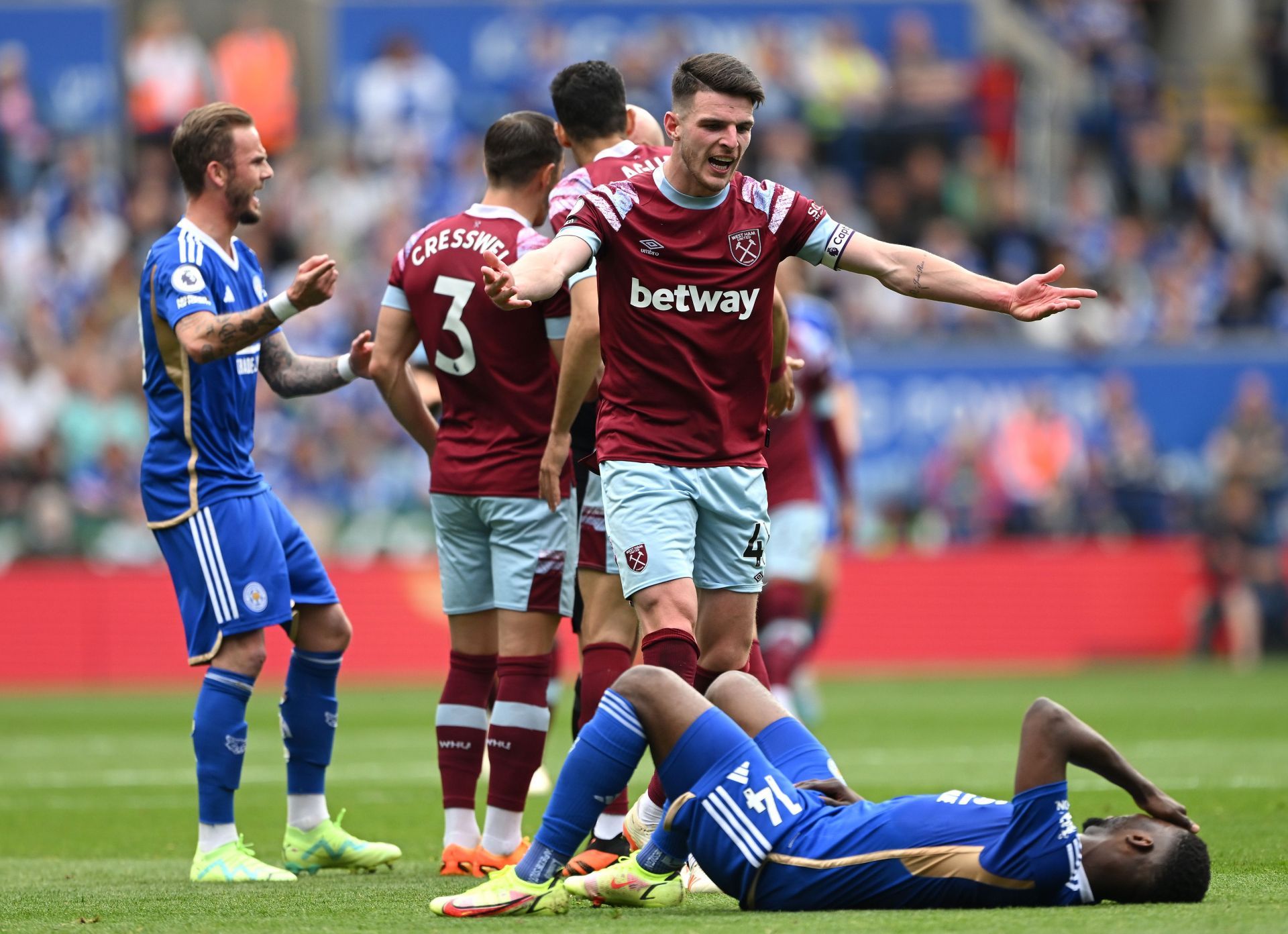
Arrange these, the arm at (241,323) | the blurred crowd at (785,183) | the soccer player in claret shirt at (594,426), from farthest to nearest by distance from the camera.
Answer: the blurred crowd at (785,183)
the arm at (241,323)
the soccer player in claret shirt at (594,426)

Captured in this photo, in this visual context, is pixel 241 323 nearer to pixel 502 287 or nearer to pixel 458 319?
pixel 458 319

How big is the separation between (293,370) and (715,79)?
7.89 ft

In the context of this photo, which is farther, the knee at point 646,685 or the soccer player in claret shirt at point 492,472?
the soccer player in claret shirt at point 492,472

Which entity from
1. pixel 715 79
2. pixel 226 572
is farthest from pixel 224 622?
pixel 715 79

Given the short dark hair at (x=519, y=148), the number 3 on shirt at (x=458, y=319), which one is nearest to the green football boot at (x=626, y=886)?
the number 3 on shirt at (x=458, y=319)

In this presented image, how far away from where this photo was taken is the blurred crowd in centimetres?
1848

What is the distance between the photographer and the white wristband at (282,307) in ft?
21.9

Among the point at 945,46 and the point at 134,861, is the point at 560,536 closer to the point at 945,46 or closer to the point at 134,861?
the point at 134,861

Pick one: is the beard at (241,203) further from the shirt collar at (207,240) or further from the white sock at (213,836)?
the white sock at (213,836)

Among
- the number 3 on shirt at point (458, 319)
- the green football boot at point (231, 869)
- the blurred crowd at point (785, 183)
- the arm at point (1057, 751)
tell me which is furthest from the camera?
the blurred crowd at point (785, 183)

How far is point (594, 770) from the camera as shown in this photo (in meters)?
5.22

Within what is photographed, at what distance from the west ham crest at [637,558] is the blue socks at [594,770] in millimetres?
761

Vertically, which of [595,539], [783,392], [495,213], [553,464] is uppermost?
[495,213]

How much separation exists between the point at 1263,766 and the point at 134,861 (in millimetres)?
6008
